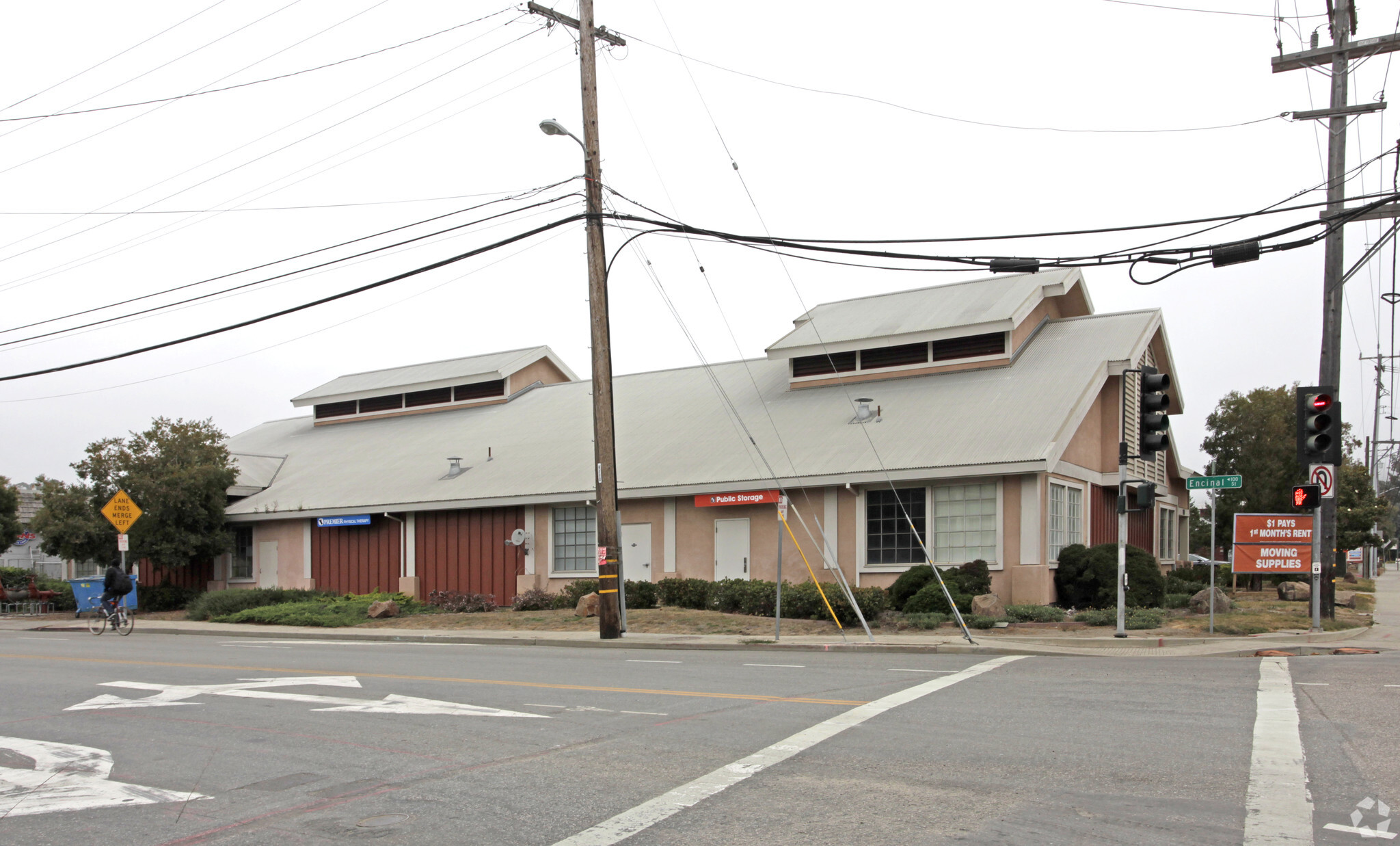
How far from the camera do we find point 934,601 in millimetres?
21594

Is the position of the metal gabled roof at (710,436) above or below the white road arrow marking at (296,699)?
above

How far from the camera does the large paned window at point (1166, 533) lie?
3262 cm

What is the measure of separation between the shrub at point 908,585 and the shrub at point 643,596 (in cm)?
601

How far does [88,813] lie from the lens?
7117mm

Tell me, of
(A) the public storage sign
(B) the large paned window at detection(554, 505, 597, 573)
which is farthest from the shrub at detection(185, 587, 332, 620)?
(B) the large paned window at detection(554, 505, 597, 573)

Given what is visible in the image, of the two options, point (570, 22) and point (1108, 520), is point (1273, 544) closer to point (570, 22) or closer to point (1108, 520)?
point (1108, 520)

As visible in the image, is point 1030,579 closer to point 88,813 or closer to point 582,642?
point 582,642

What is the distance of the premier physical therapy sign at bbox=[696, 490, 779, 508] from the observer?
25078 millimetres

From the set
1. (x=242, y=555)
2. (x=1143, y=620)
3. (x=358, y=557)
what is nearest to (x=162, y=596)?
(x=242, y=555)

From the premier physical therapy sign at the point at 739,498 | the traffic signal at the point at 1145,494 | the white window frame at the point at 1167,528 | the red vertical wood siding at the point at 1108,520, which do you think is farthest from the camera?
the white window frame at the point at 1167,528

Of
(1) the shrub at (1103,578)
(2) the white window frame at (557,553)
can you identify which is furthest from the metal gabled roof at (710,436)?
(1) the shrub at (1103,578)

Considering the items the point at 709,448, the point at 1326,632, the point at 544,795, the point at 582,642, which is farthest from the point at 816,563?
the point at 544,795

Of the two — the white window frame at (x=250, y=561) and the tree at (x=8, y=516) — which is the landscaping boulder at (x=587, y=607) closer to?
the white window frame at (x=250, y=561)

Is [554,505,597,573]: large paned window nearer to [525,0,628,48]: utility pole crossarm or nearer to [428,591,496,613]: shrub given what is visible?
[428,591,496,613]: shrub
